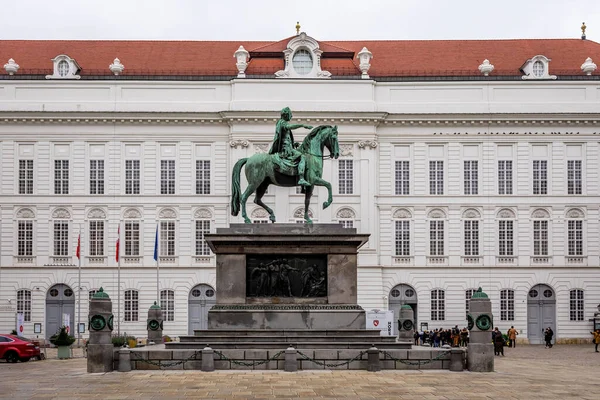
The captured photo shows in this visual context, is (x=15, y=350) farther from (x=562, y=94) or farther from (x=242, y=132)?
(x=562, y=94)

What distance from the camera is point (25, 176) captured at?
66.3 m

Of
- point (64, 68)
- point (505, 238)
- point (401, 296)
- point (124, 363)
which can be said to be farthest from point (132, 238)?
point (124, 363)

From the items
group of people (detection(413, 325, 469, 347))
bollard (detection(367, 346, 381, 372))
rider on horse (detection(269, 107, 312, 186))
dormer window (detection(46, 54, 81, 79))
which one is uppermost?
dormer window (detection(46, 54, 81, 79))

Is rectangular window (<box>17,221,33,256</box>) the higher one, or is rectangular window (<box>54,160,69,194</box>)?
rectangular window (<box>54,160,69,194</box>)

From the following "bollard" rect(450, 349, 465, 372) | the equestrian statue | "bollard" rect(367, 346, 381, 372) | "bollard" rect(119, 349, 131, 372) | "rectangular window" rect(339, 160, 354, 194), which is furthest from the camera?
"rectangular window" rect(339, 160, 354, 194)

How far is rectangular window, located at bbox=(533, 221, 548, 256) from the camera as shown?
6650 centimetres

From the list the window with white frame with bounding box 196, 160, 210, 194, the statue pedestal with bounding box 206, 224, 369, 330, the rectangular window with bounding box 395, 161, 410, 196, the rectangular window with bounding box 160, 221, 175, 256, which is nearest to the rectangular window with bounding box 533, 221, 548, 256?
the rectangular window with bounding box 395, 161, 410, 196

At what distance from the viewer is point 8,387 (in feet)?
88.6

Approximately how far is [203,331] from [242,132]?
115 ft

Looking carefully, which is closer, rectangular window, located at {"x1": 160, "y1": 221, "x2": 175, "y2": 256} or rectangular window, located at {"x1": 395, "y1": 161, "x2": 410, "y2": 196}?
rectangular window, located at {"x1": 160, "y1": 221, "x2": 175, "y2": 256}

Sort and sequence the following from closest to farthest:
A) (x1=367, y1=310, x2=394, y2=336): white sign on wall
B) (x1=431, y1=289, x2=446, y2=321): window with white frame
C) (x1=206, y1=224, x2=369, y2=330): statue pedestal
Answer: (x1=206, y1=224, x2=369, y2=330): statue pedestal → (x1=367, y1=310, x2=394, y2=336): white sign on wall → (x1=431, y1=289, x2=446, y2=321): window with white frame

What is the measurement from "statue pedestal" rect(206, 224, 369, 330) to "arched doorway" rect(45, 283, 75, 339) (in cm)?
3556

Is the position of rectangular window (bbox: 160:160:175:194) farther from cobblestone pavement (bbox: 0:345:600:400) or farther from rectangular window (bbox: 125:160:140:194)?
cobblestone pavement (bbox: 0:345:600:400)

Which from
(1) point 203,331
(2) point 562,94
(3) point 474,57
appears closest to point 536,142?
(2) point 562,94
